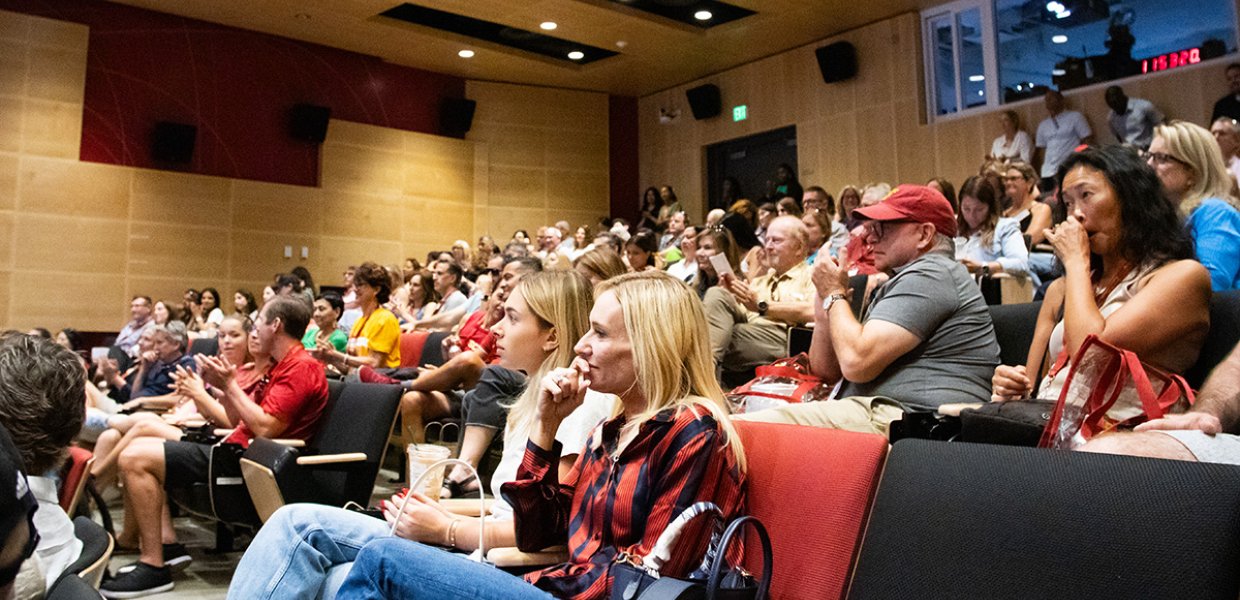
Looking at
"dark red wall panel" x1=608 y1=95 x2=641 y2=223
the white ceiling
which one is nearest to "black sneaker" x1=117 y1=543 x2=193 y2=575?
the white ceiling

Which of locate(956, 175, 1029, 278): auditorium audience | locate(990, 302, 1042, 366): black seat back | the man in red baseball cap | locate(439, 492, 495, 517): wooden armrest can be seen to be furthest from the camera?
locate(956, 175, 1029, 278): auditorium audience

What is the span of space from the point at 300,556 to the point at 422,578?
427 millimetres

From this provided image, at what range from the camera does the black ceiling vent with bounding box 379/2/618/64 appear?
935 centimetres

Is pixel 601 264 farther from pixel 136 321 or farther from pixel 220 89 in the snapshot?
pixel 220 89

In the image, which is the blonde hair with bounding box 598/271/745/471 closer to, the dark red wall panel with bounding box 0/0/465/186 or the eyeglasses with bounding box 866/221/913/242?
the eyeglasses with bounding box 866/221/913/242

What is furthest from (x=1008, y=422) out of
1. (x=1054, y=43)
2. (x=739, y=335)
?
(x=1054, y=43)

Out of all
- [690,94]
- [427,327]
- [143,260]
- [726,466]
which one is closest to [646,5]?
[690,94]

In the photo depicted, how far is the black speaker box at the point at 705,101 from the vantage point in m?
11.1

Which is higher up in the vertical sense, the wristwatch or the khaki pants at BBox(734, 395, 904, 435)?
the wristwatch

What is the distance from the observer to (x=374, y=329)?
5.46m

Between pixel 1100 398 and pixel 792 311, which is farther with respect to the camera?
pixel 792 311

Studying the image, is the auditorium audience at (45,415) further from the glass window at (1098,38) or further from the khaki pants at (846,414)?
the glass window at (1098,38)

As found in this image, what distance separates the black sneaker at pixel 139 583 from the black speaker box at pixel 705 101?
29.3ft

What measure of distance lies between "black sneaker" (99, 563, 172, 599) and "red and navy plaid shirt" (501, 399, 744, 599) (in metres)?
2.14
